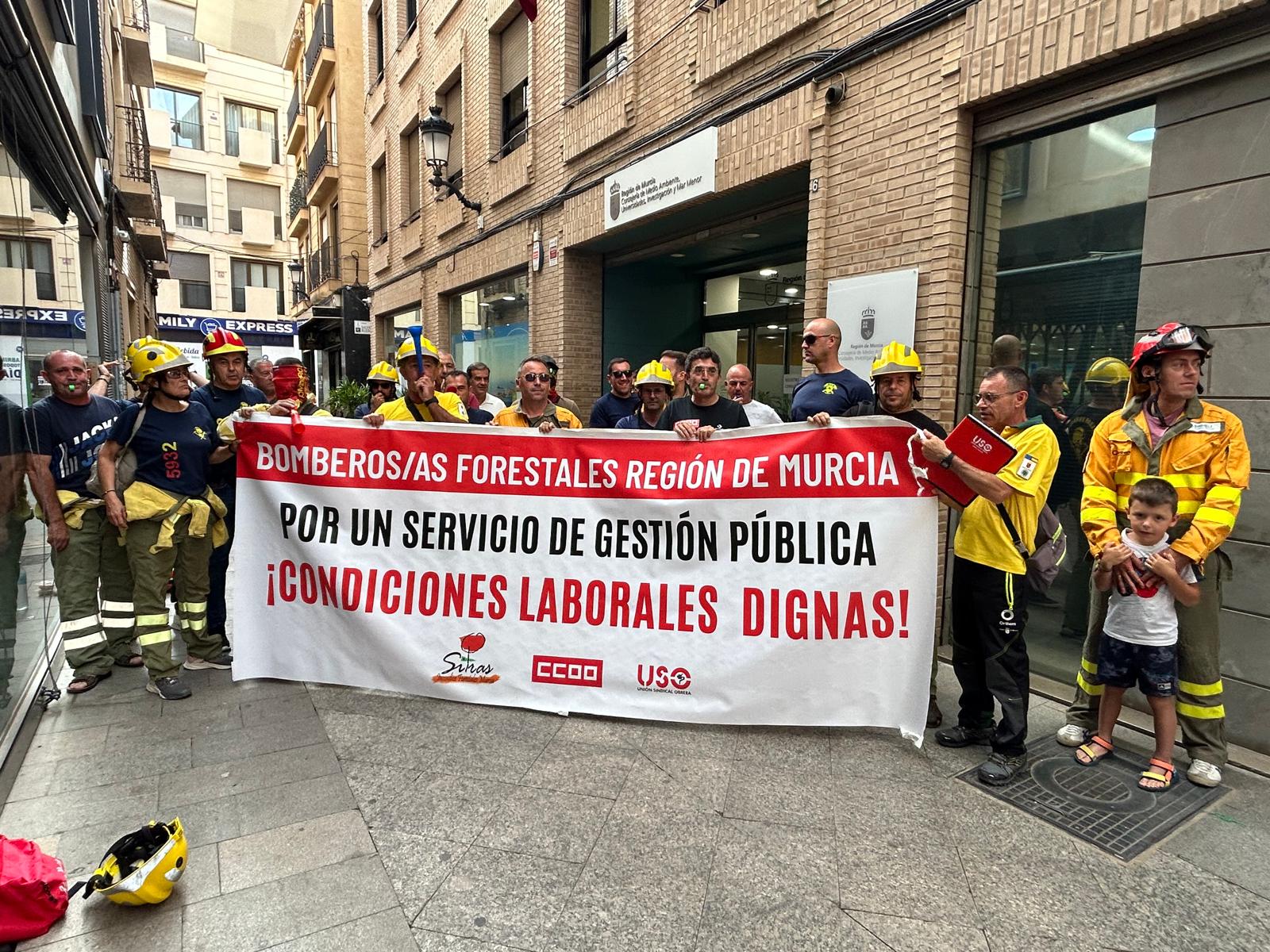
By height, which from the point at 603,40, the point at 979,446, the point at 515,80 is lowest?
the point at 979,446

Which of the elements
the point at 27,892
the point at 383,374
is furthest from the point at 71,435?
the point at 27,892

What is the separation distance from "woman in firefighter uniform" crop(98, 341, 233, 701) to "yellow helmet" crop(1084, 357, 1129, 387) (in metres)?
5.22

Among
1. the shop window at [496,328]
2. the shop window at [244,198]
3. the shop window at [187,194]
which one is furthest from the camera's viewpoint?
the shop window at [244,198]

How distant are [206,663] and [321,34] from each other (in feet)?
81.0

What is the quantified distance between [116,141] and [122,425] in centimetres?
1524

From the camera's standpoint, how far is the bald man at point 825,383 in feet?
15.2

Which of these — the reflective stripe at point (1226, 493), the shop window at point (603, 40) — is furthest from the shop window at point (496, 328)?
the reflective stripe at point (1226, 493)

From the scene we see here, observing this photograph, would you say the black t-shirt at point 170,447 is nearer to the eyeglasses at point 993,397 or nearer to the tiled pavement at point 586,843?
the tiled pavement at point 586,843

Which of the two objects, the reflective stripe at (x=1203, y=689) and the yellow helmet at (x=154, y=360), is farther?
the yellow helmet at (x=154, y=360)

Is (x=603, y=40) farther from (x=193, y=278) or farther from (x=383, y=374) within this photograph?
(x=193, y=278)

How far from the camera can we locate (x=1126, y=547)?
3.34 m

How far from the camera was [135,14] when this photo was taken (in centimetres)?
1897

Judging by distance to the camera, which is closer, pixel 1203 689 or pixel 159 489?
pixel 1203 689

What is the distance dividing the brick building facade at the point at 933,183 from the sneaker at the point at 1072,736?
0.72m
